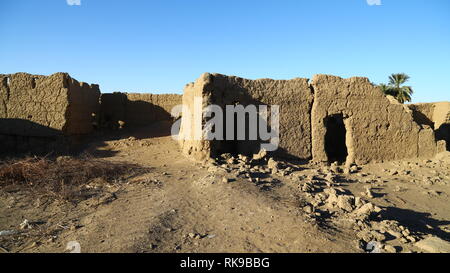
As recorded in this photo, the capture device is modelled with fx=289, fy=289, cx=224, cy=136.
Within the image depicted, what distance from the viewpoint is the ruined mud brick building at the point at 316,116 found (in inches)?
278

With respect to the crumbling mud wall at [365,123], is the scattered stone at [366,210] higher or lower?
lower

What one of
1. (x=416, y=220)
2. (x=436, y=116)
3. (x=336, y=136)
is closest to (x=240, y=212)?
(x=416, y=220)

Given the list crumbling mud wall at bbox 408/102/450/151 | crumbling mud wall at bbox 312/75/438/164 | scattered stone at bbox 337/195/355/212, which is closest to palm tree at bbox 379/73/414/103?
crumbling mud wall at bbox 408/102/450/151

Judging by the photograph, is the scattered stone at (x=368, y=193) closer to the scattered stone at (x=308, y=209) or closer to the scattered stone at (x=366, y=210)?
the scattered stone at (x=366, y=210)

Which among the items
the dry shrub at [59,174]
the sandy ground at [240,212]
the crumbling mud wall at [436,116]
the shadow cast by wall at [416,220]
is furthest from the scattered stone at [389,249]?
the crumbling mud wall at [436,116]

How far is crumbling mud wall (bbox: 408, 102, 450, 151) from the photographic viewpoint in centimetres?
1146

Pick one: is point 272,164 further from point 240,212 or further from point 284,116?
point 240,212

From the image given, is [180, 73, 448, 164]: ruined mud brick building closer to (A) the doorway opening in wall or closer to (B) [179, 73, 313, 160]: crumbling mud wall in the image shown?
(B) [179, 73, 313, 160]: crumbling mud wall

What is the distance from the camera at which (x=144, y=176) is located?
5.95 m

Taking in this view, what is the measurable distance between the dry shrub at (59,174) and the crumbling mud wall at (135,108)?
5402mm

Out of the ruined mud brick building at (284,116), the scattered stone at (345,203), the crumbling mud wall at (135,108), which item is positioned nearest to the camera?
the scattered stone at (345,203)

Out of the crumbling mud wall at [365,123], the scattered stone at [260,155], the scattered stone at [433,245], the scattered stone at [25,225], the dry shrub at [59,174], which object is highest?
the crumbling mud wall at [365,123]

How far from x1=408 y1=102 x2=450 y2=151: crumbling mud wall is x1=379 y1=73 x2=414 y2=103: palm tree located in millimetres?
10518
